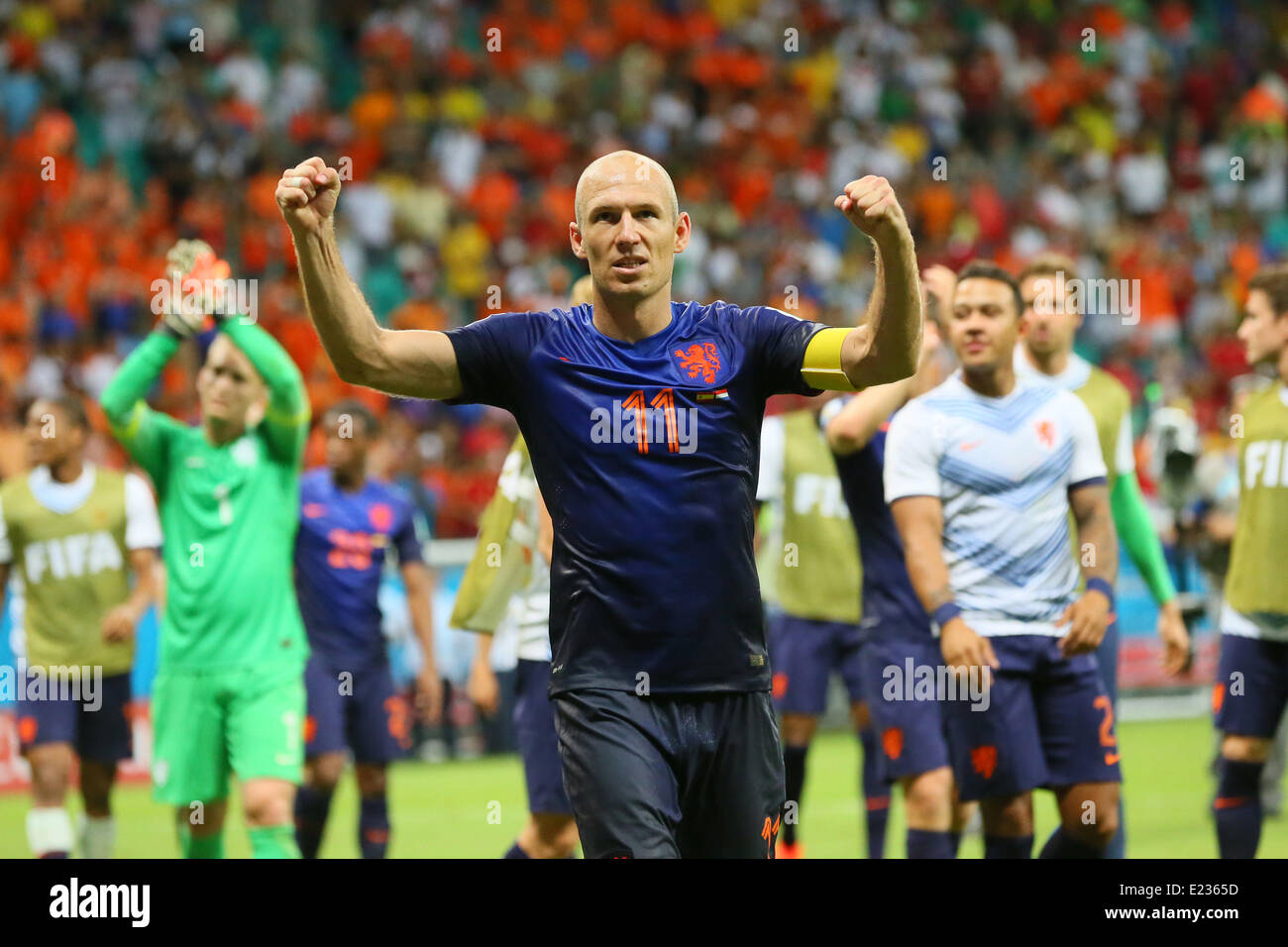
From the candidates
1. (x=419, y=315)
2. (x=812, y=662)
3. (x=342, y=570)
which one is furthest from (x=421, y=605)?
(x=419, y=315)

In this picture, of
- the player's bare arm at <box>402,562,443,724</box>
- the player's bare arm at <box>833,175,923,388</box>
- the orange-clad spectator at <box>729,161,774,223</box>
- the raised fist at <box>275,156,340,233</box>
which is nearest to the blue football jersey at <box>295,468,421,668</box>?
the player's bare arm at <box>402,562,443,724</box>

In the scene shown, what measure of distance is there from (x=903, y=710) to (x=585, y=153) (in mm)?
14522

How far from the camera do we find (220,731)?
784cm

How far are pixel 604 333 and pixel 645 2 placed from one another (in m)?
19.7

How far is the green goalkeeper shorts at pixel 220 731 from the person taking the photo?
7684mm

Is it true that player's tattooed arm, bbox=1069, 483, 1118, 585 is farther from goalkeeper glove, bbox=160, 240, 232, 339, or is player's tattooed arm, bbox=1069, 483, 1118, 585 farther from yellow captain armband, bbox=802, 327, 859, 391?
goalkeeper glove, bbox=160, 240, 232, 339

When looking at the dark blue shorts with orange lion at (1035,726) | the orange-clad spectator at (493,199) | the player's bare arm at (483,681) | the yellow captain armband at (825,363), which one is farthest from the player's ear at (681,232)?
the orange-clad spectator at (493,199)

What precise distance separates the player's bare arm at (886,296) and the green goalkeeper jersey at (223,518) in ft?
13.3

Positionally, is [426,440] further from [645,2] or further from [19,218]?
[645,2]

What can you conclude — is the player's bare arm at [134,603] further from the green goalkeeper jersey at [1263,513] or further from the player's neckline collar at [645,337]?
the green goalkeeper jersey at [1263,513]
